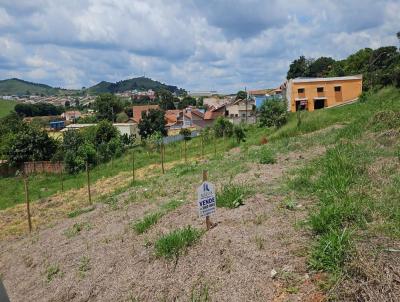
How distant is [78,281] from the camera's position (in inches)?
207

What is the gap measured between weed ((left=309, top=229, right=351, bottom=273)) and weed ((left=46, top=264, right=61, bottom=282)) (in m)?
3.86

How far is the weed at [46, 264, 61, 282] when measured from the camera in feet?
19.2

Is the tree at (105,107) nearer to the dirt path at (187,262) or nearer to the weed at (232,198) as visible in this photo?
the dirt path at (187,262)

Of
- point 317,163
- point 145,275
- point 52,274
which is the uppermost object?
point 317,163

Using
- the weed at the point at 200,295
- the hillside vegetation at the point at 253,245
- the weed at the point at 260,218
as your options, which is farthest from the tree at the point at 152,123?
the weed at the point at 200,295

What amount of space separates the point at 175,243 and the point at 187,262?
37 cm

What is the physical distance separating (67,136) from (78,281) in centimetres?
3351

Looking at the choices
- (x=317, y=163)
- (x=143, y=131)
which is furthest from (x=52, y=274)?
(x=143, y=131)

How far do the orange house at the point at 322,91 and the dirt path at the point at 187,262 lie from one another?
35.1 m

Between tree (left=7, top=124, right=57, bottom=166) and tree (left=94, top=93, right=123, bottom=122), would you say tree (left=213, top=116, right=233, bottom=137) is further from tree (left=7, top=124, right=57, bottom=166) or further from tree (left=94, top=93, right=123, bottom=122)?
tree (left=94, top=93, right=123, bottom=122)

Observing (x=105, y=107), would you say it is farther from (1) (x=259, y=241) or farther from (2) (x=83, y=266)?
(1) (x=259, y=241)

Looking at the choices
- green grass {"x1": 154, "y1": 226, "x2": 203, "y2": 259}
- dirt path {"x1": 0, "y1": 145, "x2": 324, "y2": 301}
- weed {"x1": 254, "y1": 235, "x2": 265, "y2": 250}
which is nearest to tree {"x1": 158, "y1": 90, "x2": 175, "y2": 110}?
dirt path {"x1": 0, "y1": 145, "x2": 324, "y2": 301}

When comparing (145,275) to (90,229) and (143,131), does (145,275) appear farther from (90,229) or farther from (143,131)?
(143,131)

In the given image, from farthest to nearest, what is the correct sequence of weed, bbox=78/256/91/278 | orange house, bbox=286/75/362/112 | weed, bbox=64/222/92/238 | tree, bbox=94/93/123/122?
tree, bbox=94/93/123/122
orange house, bbox=286/75/362/112
weed, bbox=64/222/92/238
weed, bbox=78/256/91/278
